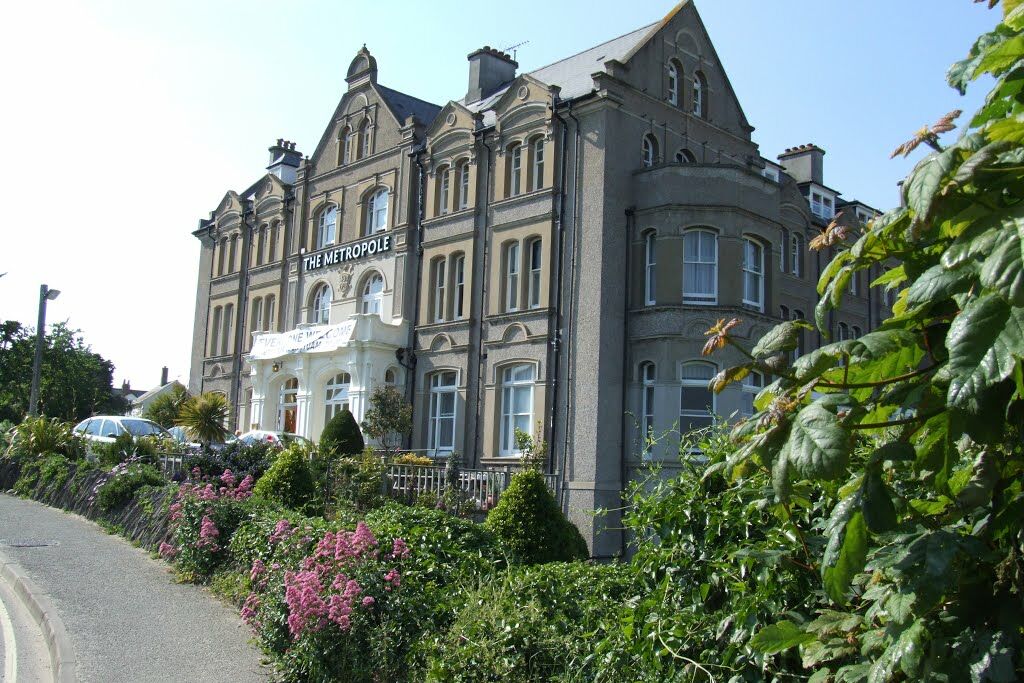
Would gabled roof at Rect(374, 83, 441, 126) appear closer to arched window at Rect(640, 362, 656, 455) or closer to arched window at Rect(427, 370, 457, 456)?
arched window at Rect(427, 370, 457, 456)

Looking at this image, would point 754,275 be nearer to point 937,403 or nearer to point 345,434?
point 345,434

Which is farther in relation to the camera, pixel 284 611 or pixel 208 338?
pixel 208 338

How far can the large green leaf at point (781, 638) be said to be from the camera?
3.15m

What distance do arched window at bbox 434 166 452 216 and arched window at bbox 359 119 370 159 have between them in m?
4.40

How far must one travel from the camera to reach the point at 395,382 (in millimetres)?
31047

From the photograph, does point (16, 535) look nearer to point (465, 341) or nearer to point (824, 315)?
point (465, 341)

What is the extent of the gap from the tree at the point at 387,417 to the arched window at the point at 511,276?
4581 mm

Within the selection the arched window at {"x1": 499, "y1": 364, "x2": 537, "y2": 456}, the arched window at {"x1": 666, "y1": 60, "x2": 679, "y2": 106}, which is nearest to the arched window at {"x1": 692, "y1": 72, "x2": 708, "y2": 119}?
the arched window at {"x1": 666, "y1": 60, "x2": 679, "y2": 106}

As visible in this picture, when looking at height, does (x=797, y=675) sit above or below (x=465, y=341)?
below

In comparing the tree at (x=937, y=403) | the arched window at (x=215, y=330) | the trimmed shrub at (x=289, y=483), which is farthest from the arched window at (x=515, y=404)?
the tree at (x=937, y=403)

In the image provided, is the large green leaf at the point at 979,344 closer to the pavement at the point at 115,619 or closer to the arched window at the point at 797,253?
the pavement at the point at 115,619

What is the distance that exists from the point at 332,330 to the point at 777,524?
28.3 metres

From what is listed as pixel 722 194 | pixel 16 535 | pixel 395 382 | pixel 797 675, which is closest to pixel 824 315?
pixel 797 675

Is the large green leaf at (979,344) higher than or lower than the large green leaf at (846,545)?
higher
